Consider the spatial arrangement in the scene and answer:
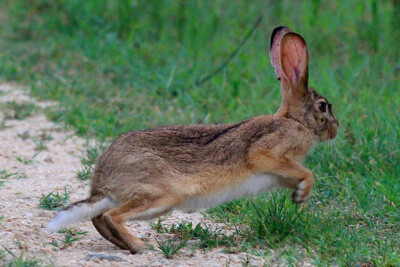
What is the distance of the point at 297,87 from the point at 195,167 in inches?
42.1

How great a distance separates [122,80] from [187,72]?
30.3 inches

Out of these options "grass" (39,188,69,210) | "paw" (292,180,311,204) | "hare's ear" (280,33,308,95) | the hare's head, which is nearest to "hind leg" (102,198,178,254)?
"paw" (292,180,311,204)

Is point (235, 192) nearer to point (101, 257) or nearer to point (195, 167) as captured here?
point (195, 167)

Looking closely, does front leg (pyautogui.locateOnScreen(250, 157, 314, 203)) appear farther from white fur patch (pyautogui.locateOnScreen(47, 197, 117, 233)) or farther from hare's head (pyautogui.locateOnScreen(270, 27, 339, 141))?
white fur patch (pyautogui.locateOnScreen(47, 197, 117, 233))

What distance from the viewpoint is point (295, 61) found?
527 cm

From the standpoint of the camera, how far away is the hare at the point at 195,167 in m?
4.56

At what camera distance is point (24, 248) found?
4.38 metres

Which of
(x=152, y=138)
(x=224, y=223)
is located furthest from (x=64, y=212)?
(x=224, y=223)

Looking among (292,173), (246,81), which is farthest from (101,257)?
(246,81)

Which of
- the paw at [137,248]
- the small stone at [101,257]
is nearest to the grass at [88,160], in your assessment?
the paw at [137,248]

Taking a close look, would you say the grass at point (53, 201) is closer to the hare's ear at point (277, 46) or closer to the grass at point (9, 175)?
the grass at point (9, 175)

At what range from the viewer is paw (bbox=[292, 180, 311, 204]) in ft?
→ 16.0

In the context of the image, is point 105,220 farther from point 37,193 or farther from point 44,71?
point 44,71

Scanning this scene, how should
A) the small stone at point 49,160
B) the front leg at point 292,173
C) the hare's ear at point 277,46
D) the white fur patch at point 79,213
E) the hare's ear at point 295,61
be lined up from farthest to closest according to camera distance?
1. the small stone at point 49,160
2. the hare's ear at point 277,46
3. the hare's ear at point 295,61
4. the front leg at point 292,173
5. the white fur patch at point 79,213
